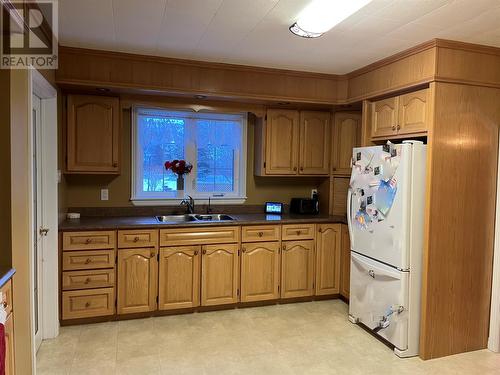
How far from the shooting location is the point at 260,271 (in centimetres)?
372

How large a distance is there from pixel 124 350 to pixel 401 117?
2860 millimetres

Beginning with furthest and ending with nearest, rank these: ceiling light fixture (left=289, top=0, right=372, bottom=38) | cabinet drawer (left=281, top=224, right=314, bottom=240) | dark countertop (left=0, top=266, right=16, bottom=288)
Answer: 1. cabinet drawer (left=281, top=224, right=314, bottom=240)
2. ceiling light fixture (left=289, top=0, right=372, bottom=38)
3. dark countertop (left=0, top=266, right=16, bottom=288)

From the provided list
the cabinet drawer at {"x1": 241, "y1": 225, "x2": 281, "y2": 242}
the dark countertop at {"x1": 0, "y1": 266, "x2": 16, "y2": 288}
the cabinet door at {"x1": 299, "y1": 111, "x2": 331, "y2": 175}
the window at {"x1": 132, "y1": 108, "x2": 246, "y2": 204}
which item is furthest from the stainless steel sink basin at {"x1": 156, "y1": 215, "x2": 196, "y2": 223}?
the dark countertop at {"x1": 0, "y1": 266, "x2": 16, "y2": 288}

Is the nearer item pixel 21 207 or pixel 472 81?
pixel 21 207

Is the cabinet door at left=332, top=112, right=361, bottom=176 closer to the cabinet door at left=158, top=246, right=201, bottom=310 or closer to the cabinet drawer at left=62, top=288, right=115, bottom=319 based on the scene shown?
the cabinet door at left=158, top=246, right=201, bottom=310

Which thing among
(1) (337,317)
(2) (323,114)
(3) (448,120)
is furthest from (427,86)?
(1) (337,317)

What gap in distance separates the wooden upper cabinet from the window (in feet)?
1.18

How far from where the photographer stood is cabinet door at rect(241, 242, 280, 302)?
3.66 m

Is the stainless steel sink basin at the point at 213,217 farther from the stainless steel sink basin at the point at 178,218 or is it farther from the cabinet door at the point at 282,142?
the cabinet door at the point at 282,142

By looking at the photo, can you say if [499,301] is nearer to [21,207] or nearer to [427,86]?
[427,86]

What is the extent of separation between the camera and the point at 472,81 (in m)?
2.81

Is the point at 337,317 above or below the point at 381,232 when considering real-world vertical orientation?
below

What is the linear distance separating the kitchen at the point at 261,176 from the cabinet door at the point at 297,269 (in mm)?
21

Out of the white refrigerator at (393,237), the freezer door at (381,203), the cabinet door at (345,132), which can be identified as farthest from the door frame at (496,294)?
the cabinet door at (345,132)
